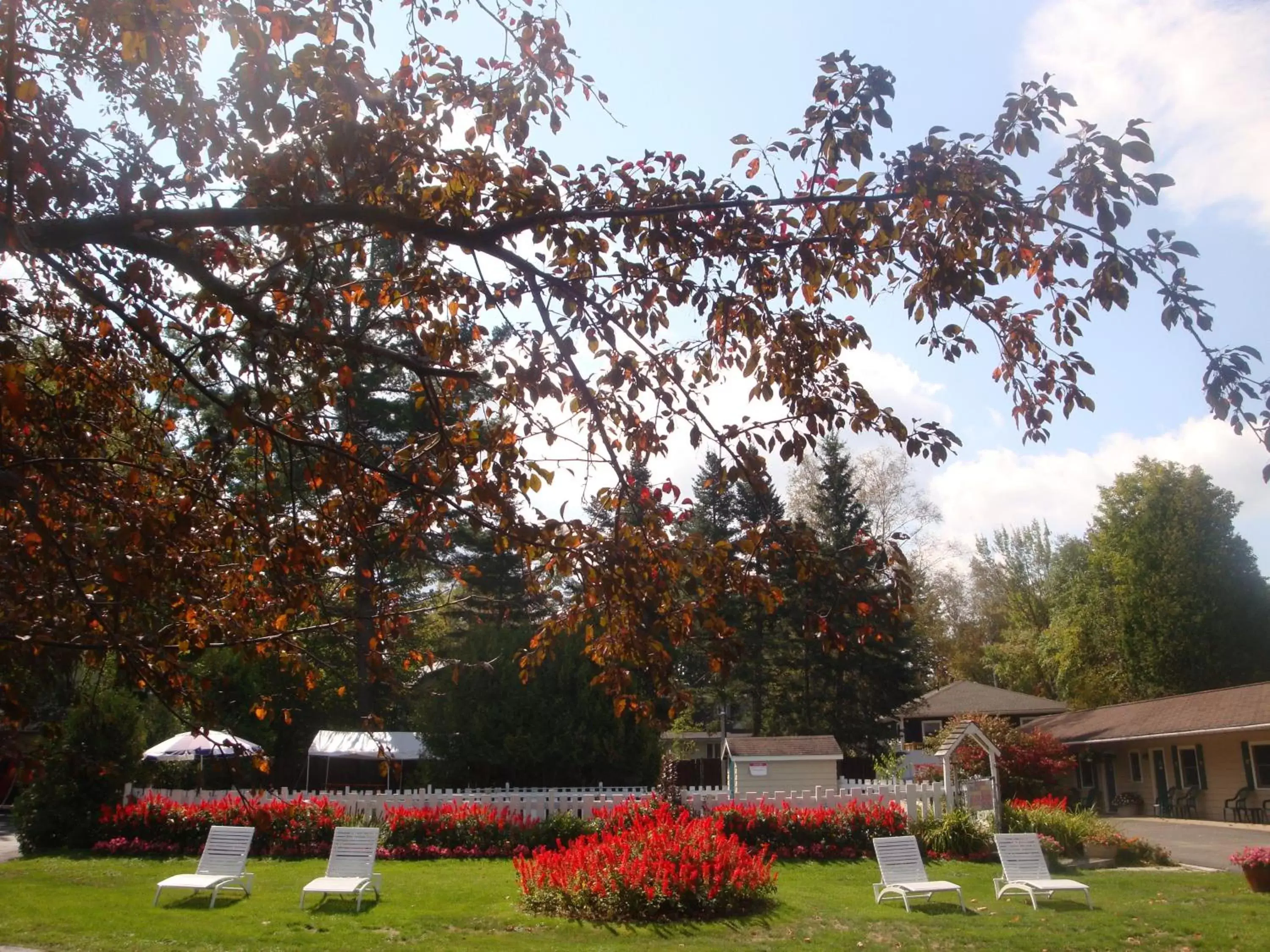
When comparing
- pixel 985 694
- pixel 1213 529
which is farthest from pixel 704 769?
pixel 1213 529

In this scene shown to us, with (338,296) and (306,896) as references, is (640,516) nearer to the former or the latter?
(338,296)

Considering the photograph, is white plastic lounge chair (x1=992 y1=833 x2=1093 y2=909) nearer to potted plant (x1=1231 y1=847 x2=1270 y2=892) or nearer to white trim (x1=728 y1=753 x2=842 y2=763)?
potted plant (x1=1231 y1=847 x2=1270 y2=892)

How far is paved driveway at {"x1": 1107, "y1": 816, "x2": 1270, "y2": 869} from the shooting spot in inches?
734

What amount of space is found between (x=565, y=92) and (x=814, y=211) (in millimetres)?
1857

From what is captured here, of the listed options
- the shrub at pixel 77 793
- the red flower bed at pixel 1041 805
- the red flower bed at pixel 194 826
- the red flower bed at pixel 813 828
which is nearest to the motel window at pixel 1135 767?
the red flower bed at pixel 1041 805

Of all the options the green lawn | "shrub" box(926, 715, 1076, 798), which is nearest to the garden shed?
"shrub" box(926, 715, 1076, 798)

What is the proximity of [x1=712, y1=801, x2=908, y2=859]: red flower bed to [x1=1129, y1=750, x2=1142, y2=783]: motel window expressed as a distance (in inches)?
703

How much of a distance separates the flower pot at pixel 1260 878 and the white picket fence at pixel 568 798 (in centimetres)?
589

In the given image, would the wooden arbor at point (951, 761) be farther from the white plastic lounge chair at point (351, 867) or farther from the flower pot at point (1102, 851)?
the white plastic lounge chair at point (351, 867)

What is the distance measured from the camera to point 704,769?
121 feet

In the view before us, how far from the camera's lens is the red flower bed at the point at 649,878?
11.6 m

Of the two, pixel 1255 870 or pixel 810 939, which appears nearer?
pixel 810 939

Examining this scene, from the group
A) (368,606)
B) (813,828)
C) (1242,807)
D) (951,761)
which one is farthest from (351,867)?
(1242,807)

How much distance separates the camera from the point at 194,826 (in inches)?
725
